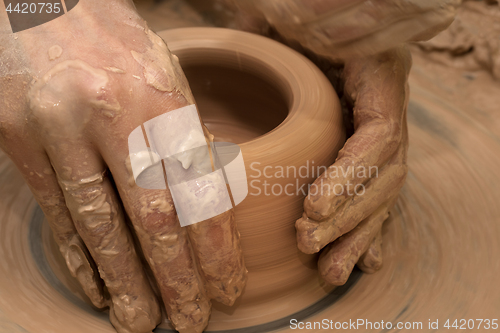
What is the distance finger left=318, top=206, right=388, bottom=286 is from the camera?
118cm

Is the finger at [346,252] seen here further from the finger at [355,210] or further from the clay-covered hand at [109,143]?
the clay-covered hand at [109,143]

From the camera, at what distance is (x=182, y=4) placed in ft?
8.28

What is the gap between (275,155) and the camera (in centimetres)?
116

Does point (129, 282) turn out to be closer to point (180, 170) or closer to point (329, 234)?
point (180, 170)

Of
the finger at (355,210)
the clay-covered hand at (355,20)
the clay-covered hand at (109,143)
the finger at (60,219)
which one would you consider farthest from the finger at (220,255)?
the clay-covered hand at (355,20)

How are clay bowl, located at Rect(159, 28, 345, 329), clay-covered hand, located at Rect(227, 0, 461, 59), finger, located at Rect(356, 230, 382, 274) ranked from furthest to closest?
finger, located at Rect(356, 230, 382, 274) → clay bowl, located at Rect(159, 28, 345, 329) → clay-covered hand, located at Rect(227, 0, 461, 59)

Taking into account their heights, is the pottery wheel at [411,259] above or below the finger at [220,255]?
below

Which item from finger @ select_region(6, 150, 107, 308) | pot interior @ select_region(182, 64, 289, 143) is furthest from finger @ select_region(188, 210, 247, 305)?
pot interior @ select_region(182, 64, 289, 143)

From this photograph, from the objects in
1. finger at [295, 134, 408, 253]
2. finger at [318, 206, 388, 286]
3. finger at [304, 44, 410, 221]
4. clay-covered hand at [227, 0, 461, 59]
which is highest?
clay-covered hand at [227, 0, 461, 59]

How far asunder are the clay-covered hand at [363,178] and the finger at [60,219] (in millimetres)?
548

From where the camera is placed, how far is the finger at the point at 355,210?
1.10 m

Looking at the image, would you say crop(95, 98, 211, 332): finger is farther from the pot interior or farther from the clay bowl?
the pot interior

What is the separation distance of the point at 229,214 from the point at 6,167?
1.02 meters

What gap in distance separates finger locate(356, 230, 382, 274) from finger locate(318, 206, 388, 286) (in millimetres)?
38
